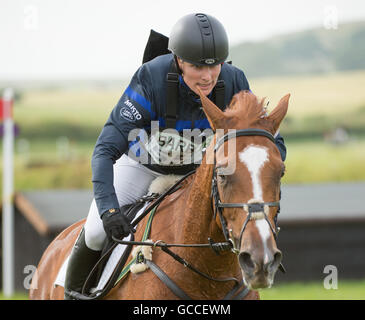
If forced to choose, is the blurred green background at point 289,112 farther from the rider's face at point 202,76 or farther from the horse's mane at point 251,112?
the horse's mane at point 251,112

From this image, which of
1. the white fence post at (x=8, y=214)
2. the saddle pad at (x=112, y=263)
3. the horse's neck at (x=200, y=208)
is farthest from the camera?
the white fence post at (x=8, y=214)

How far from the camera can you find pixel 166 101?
381cm

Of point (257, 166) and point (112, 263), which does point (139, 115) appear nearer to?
point (112, 263)

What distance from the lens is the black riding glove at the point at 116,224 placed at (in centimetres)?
355

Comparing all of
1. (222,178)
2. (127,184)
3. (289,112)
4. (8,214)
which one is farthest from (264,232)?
(289,112)

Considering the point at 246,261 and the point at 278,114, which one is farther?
the point at 278,114

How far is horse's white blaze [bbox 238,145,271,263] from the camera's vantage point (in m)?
2.86

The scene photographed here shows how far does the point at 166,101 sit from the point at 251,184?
1.05 meters

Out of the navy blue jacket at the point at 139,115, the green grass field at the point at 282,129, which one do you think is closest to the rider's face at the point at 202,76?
the navy blue jacket at the point at 139,115

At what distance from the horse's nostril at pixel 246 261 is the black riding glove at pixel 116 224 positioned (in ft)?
2.96

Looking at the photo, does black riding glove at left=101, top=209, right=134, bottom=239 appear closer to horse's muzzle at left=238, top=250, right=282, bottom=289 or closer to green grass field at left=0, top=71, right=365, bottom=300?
horse's muzzle at left=238, top=250, right=282, bottom=289

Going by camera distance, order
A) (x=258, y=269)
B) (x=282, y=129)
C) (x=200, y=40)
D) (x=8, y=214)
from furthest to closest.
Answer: (x=282, y=129)
(x=8, y=214)
(x=200, y=40)
(x=258, y=269)
